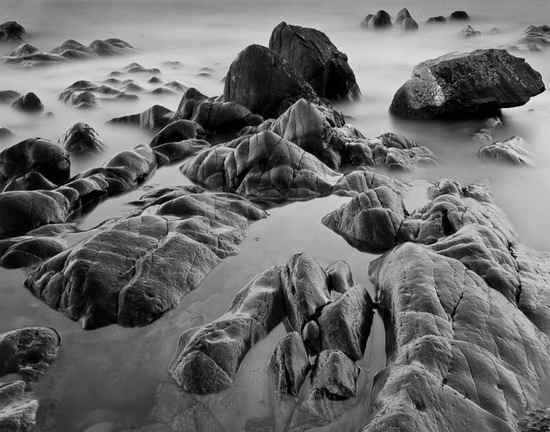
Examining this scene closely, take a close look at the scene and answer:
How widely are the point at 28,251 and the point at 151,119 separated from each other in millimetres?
6612

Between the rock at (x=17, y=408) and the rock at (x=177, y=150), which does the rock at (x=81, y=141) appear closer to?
the rock at (x=177, y=150)

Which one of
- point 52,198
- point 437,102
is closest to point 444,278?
point 52,198

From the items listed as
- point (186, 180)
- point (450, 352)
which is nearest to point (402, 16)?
point (186, 180)

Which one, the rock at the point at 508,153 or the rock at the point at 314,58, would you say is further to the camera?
the rock at the point at 314,58

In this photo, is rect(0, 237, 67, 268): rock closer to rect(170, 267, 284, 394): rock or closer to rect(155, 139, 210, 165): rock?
rect(170, 267, 284, 394): rock

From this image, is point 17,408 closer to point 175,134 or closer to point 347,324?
point 347,324

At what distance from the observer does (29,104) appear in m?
13.4

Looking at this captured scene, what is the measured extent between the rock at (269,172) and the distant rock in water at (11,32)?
19633 mm

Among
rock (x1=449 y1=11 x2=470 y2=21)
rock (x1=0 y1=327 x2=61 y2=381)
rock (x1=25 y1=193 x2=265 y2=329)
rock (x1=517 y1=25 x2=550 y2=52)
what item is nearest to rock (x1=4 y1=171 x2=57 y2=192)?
rock (x1=25 y1=193 x2=265 y2=329)

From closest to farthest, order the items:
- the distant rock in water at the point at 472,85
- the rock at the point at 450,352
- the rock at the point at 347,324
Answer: the rock at the point at 450,352, the rock at the point at 347,324, the distant rock in water at the point at 472,85

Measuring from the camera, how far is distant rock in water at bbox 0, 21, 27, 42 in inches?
921

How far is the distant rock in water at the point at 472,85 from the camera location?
11727mm

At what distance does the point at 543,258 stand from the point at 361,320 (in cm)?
283

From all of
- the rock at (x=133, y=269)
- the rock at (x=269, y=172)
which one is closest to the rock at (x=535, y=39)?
the rock at (x=269, y=172)
